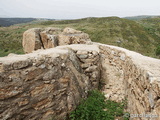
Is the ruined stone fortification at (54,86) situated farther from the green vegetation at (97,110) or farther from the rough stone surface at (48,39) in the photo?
the rough stone surface at (48,39)

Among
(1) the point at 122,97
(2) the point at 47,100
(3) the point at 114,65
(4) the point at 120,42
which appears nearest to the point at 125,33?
(4) the point at 120,42

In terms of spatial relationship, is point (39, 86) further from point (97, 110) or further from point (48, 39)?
point (48, 39)

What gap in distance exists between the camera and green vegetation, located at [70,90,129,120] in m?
4.60

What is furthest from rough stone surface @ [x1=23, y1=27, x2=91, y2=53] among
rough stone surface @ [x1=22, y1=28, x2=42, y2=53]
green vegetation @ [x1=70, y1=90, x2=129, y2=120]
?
green vegetation @ [x1=70, y1=90, x2=129, y2=120]

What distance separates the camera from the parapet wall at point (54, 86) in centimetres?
359

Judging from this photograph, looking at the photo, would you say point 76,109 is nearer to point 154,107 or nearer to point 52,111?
point 52,111

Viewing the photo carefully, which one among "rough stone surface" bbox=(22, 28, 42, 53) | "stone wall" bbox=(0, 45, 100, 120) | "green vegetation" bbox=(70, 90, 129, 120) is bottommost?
"green vegetation" bbox=(70, 90, 129, 120)

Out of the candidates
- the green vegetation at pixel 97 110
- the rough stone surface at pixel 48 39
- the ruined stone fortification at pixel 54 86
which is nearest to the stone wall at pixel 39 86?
the ruined stone fortification at pixel 54 86

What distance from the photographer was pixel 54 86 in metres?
4.74

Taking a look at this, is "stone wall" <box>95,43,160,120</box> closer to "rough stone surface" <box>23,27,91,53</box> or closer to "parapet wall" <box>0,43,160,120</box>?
"parapet wall" <box>0,43,160,120</box>

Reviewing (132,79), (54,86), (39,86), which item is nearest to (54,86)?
(54,86)

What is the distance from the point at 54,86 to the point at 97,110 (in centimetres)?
206

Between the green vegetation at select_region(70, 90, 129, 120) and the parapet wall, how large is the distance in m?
0.33

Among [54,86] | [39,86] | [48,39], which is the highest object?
[48,39]
